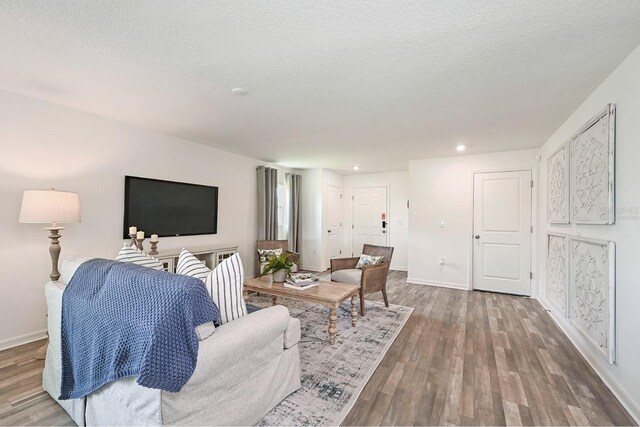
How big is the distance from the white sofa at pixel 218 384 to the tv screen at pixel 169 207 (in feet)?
5.38

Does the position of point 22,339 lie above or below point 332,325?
below

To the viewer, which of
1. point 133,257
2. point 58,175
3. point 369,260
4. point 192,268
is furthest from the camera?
point 369,260

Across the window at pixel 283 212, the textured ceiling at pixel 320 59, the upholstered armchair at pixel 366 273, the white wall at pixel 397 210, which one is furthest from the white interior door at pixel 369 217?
the textured ceiling at pixel 320 59

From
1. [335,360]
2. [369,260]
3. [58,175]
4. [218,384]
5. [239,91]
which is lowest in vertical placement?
[335,360]

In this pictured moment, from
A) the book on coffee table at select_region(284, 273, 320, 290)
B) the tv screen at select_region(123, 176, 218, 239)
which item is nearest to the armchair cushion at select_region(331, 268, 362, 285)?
the book on coffee table at select_region(284, 273, 320, 290)

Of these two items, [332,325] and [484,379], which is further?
[332,325]

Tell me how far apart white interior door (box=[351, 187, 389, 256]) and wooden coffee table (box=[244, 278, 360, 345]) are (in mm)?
3555

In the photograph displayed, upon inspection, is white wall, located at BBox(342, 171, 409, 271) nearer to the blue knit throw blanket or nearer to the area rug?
the area rug

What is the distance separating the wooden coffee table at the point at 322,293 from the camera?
2.68 m

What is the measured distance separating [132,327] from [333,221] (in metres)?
5.46

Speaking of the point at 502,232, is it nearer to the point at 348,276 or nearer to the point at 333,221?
the point at 348,276

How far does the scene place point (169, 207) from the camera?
3730mm

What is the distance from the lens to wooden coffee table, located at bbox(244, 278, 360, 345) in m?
2.68

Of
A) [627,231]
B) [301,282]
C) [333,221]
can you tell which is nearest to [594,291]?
[627,231]
